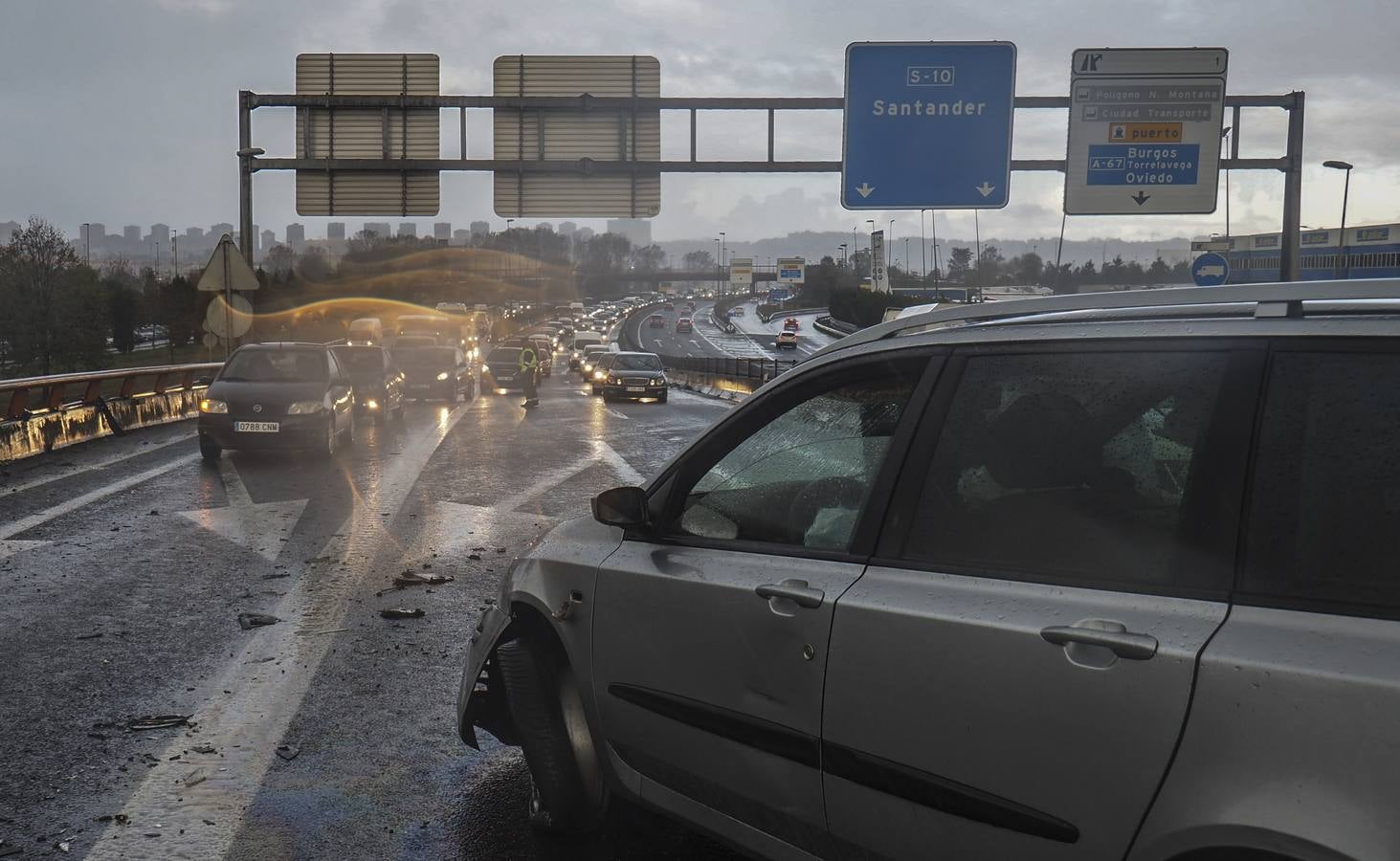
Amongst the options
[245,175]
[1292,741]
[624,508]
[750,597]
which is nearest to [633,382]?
[245,175]

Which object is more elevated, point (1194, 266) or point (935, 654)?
point (1194, 266)

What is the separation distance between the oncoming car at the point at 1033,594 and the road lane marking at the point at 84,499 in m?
8.67

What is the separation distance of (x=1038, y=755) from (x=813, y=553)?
89cm

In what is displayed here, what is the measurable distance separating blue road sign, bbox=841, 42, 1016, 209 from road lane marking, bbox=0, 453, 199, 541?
36.3 feet

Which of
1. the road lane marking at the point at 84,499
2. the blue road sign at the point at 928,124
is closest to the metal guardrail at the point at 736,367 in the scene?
the blue road sign at the point at 928,124

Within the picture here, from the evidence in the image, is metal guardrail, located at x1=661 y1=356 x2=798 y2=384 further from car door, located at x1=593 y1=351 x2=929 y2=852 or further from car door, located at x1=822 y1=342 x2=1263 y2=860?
car door, located at x1=822 y1=342 x2=1263 y2=860

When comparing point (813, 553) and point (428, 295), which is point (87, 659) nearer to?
point (813, 553)

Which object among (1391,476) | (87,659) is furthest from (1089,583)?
(87,659)

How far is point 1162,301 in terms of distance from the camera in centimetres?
285

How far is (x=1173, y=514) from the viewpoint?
2.54 metres

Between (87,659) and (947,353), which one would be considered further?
(87,659)

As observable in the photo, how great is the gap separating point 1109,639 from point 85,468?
15947 millimetres

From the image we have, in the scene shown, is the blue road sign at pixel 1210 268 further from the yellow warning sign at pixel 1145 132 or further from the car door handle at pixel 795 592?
the car door handle at pixel 795 592

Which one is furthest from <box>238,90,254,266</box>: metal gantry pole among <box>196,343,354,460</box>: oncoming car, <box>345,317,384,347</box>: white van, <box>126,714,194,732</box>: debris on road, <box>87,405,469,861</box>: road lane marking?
<box>345,317,384,347</box>: white van
